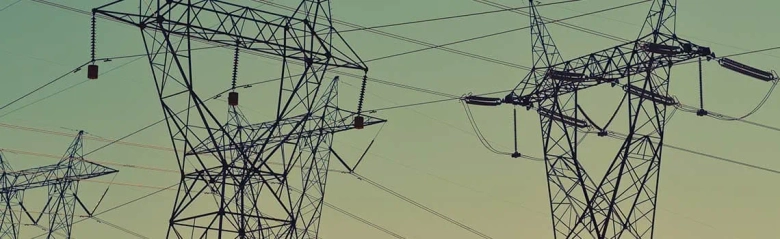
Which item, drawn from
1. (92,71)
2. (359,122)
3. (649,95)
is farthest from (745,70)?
(92,71)

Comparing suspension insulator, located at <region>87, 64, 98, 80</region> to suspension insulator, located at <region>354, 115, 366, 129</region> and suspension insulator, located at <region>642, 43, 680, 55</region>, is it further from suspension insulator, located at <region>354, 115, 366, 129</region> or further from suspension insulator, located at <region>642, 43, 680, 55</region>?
suspension insulator, located at <region>642, 43, 680, 55</region>

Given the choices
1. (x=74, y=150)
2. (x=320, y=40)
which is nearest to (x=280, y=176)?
(x=320, y=40)

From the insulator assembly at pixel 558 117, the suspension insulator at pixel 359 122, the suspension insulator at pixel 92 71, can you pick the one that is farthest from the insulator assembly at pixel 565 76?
the suspension insulator at pixel 92 71

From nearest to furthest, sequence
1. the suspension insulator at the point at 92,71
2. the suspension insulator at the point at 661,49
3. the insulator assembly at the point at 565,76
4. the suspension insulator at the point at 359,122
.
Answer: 1. the suspension insulator at the point at 92,71
2. the suspension insulator at the point at 661,49
3. the insulator assembly at the point at 565,76
4. the suspension insulator at the point at 359,122

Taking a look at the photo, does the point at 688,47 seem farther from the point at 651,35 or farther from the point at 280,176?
the point at 280,176

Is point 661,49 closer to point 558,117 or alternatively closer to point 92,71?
point 558,117

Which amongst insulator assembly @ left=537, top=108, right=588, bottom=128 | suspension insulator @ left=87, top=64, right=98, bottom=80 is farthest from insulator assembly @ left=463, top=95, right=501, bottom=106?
suspension insulator @ left=87, top=64, right=98, bottom=80

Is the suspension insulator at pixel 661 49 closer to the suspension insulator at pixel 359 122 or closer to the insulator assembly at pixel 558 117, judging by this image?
the insulator assembly at pixel 558 117
